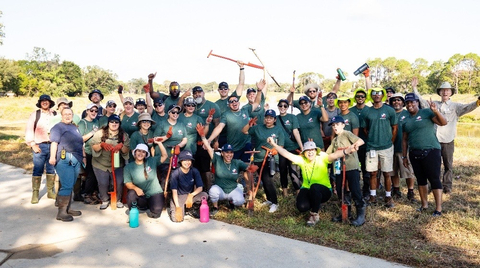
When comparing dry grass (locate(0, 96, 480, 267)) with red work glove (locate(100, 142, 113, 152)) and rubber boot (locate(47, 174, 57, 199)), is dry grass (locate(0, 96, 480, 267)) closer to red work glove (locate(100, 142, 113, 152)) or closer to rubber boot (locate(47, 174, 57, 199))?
red work glove (locate(100, 142, 113, 152))

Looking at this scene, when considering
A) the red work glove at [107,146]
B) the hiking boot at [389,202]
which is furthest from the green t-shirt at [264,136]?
the red work glove at [107,146]

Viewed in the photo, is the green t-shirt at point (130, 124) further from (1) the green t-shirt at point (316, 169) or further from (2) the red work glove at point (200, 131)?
(1) the green t-shirt at point (316, 169)

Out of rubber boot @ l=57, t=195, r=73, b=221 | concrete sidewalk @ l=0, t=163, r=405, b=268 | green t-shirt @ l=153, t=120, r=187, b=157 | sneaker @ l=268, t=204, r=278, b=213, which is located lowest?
sneaker @ l=268, t=204, r=278, b=213

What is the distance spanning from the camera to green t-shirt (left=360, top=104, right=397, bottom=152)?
20.7 ft

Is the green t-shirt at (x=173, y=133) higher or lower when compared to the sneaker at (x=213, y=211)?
higher

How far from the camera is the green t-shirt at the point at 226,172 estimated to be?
6.13 m

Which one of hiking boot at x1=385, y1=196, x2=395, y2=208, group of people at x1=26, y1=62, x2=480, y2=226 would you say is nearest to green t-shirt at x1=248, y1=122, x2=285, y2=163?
group of people at x1=26, y1=62, x2=480, y2=226

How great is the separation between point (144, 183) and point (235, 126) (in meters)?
1.85

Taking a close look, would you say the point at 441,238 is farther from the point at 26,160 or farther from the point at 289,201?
the point at 26,160

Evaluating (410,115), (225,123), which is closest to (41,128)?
(225,123)

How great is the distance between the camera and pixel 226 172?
6121 millimetres

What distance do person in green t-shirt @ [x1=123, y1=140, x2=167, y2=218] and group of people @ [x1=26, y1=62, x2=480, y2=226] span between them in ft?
0.05

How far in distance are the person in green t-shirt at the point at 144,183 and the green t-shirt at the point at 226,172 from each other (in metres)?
0.88

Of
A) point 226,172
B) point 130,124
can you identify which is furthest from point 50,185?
point 226,172
